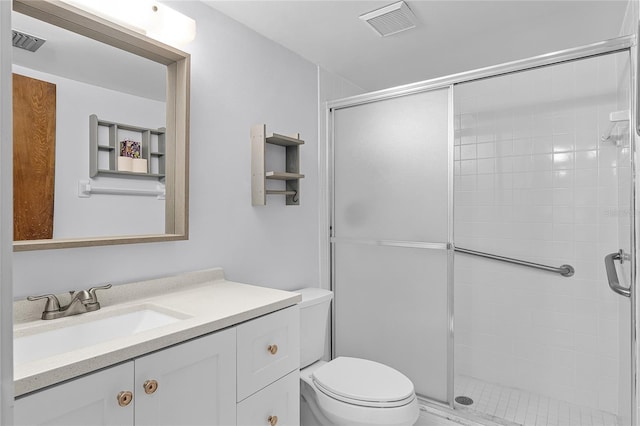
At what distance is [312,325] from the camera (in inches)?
79.1

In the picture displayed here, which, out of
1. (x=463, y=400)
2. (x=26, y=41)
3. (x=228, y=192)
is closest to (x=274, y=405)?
(x=228, y=192)

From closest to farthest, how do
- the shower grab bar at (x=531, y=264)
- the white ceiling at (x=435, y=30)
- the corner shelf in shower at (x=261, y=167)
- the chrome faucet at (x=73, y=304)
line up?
the chrome faucet at (x=73, y=304) < the white ceiling at (x=435, y=30) < the corner shelf in shower at (x=261, y=167) < the shower grab bar at (x=531, y=264)

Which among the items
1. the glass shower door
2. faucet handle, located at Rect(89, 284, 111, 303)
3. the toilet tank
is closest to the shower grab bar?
the glass shower door

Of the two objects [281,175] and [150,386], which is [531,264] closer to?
[281,175]

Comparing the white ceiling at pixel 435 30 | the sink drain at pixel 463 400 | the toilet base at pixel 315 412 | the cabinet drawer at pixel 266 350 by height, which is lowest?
the sink drain at pixel 463 400

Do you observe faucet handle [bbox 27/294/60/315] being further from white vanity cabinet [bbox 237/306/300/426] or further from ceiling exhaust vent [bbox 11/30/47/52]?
ceiling exhaust vent [bbox 11/30/47/52]

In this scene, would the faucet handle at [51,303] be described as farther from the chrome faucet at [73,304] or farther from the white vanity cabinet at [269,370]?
the white vanity cabinet at [269,370]

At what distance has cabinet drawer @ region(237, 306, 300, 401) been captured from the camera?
127cm

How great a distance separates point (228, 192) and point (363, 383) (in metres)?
1.11

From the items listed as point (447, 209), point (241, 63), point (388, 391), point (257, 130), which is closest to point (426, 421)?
point (388, 391)

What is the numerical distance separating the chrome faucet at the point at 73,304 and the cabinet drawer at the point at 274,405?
61 cm

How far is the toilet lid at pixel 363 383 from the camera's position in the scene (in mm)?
1587

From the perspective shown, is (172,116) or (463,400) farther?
(463,400)

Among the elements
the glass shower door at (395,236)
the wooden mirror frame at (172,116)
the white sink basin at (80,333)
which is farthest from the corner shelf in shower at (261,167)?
the white sink basin at (80,333)
